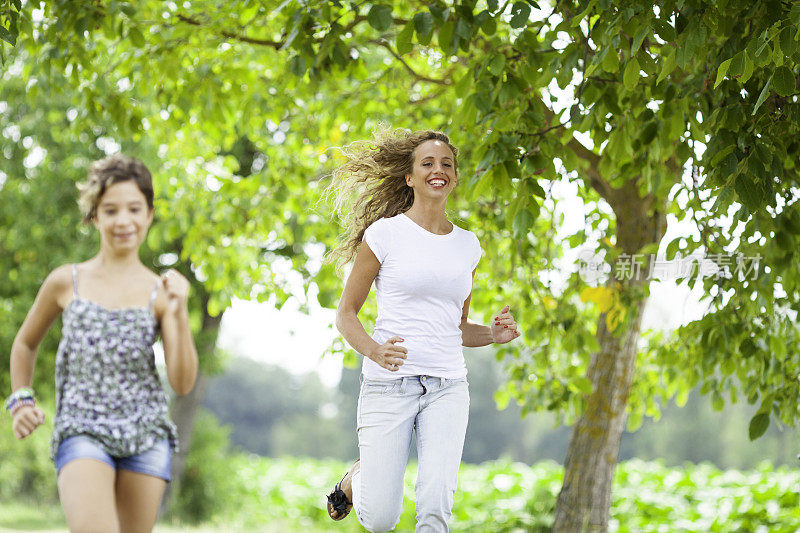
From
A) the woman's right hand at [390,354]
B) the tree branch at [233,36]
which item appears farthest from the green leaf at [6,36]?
the tree branch at [233,36]

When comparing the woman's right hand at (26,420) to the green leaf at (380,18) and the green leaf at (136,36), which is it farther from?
the green leaf at (136,36)

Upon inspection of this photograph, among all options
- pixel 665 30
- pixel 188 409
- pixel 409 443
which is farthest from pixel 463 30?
pixel 188 409

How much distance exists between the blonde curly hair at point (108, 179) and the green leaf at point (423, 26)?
4.29 ft

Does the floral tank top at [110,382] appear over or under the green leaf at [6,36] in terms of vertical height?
under

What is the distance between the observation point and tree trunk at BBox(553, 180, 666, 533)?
18.7 ft

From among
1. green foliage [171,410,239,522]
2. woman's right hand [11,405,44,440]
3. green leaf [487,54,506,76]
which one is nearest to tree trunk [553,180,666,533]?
green leaf [487,54,506,76]

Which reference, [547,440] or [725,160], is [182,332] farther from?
[547,440]

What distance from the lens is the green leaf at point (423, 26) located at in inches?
129

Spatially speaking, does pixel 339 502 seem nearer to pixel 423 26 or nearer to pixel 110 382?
pixel 110 382

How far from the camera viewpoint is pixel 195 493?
520 inches

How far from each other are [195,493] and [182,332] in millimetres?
10414

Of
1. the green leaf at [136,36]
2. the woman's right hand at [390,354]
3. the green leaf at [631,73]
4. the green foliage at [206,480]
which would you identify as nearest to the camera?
the woman's right hand at [390,354]

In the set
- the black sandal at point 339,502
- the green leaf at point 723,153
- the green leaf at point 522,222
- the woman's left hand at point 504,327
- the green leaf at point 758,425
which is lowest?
the black sandal at point 339,502

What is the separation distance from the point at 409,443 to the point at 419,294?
509 millimetres
